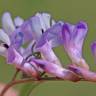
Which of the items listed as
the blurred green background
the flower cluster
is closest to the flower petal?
the flower cluster

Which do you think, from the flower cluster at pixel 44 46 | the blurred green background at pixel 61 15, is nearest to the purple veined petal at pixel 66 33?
the flower cluster at pixel 44 46

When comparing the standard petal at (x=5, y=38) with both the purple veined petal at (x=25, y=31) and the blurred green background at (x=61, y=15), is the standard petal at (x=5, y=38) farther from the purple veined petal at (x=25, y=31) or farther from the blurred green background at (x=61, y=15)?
the blurred green background at (x=61, y=15)

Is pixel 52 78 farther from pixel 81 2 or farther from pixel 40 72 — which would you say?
pixel 81 2

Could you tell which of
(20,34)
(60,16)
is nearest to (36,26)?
(20,34)

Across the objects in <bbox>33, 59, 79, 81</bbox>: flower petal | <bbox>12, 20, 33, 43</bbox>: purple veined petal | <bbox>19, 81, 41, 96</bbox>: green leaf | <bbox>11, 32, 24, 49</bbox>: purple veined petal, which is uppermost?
<bbox>12, 20, 33, 43</bbox>: purple veined petal

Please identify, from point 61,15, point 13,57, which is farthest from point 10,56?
point 61,15

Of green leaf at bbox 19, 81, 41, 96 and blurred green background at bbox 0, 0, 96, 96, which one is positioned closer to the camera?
green leaf at bbox 19, 81, 41, 96

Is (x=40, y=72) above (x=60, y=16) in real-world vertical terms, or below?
below

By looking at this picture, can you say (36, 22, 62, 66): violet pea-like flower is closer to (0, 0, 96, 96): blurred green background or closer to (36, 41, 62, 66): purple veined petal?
(36, 41, 62, 66): purple veined petal
